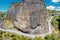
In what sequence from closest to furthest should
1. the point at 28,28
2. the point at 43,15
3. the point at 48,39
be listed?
the point at 48,39
the point at 28,28
the point at 43,15

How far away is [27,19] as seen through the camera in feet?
206

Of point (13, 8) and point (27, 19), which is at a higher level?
point (13, 8)

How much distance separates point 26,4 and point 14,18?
24.6 feet

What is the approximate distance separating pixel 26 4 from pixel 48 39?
69.5 feet

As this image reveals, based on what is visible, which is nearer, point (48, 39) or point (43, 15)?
point (48, 39)

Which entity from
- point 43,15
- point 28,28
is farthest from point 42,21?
point 28,28

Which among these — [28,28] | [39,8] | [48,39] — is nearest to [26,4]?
[39,8]

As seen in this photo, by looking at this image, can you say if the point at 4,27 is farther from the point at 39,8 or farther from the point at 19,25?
the point at 39,8

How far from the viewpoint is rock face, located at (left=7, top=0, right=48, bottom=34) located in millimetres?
62272

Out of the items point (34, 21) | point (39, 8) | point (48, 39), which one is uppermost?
point (39, 8)

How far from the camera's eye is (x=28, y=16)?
62875 mm

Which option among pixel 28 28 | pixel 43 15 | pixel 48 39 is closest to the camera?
pixel 48 39

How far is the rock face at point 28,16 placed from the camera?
204ft

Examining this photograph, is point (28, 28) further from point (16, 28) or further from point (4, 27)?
point (4, 27)
